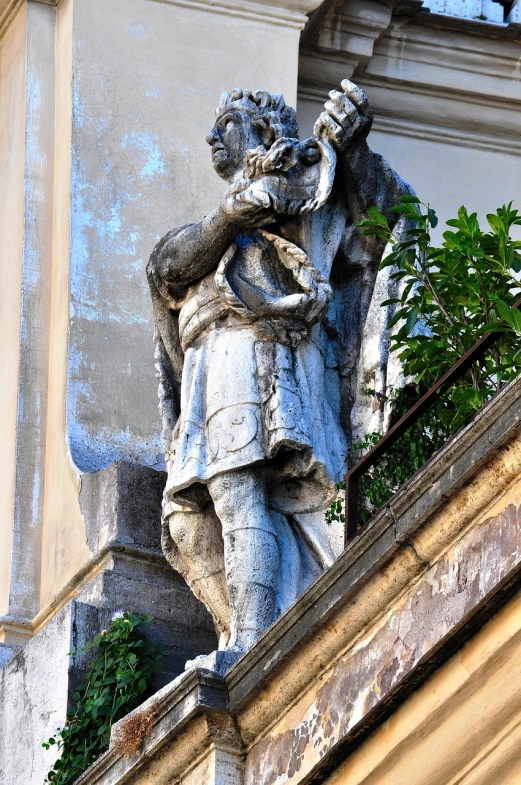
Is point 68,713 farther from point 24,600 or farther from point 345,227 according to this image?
point 345,227

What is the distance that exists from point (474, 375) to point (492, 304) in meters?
0.37

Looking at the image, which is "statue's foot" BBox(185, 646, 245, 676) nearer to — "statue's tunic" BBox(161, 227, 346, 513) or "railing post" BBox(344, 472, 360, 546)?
"railing post" BBox(344, 472, 360, 546)

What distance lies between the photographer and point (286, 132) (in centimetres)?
945

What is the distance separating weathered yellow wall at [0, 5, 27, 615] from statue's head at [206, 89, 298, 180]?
6.32ft

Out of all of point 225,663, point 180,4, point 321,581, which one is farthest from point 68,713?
point 180,4

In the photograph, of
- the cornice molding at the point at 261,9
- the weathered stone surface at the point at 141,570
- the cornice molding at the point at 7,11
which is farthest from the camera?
the cornice molding at the point at 7,11

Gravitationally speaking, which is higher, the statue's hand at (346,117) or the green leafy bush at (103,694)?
the statue's hand at (346,117)

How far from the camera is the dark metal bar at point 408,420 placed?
8.02 metres

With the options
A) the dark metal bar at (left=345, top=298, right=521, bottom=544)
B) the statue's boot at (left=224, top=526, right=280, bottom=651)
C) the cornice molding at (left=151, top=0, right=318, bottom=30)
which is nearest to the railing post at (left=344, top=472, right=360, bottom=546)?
the dark metal bar at (left=345, top=298, right=521, bottom=544)

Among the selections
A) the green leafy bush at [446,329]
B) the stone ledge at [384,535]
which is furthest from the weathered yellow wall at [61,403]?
the stone ledge at [384,535]

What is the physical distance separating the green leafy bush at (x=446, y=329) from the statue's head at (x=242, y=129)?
0.56 meters

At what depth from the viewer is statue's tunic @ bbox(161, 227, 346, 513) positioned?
9.11 meters

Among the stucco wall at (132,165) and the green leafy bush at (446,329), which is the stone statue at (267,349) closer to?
the green leafy bush at (446,329)

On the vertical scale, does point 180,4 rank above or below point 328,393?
above
